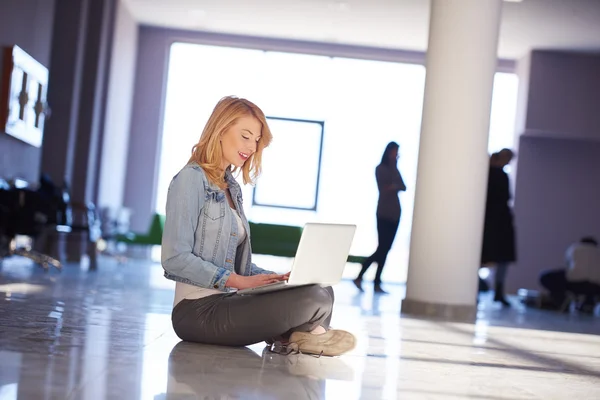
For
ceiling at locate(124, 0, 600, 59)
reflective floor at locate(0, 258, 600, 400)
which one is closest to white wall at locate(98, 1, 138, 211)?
ceiling at locate(124, 0, 600, 59)

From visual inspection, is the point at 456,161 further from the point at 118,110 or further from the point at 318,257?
the point at 118,110

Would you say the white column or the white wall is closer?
the white column

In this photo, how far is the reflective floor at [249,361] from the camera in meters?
2.60

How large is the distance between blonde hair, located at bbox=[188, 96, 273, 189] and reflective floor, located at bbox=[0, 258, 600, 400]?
0.68 metres

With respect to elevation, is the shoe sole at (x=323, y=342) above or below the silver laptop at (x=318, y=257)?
below

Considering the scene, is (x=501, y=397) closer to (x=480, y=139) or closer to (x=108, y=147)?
(x=480, y=139)

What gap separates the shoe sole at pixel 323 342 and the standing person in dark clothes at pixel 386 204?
20.2 feet

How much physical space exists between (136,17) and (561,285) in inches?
327

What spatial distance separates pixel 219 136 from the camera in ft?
11.2

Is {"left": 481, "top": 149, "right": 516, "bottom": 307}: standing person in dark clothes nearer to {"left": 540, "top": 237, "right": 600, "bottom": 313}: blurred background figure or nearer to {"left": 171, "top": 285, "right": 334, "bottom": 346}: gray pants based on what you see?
{"left": 540, "top": 237, "right": 600, "bottom": 313}: blurred background figure

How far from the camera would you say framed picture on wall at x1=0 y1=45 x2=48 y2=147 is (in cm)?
870

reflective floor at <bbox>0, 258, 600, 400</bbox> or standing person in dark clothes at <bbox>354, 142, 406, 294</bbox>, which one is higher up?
standing person in dark clothes at <bbox>354, 142, 406, 294</bbox>

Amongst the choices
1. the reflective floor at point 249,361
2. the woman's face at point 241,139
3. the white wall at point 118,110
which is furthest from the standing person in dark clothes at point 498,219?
the white wall at point 118,110

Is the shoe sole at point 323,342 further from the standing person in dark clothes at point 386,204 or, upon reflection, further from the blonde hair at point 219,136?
the standing person in dark clothes at point 386,204
